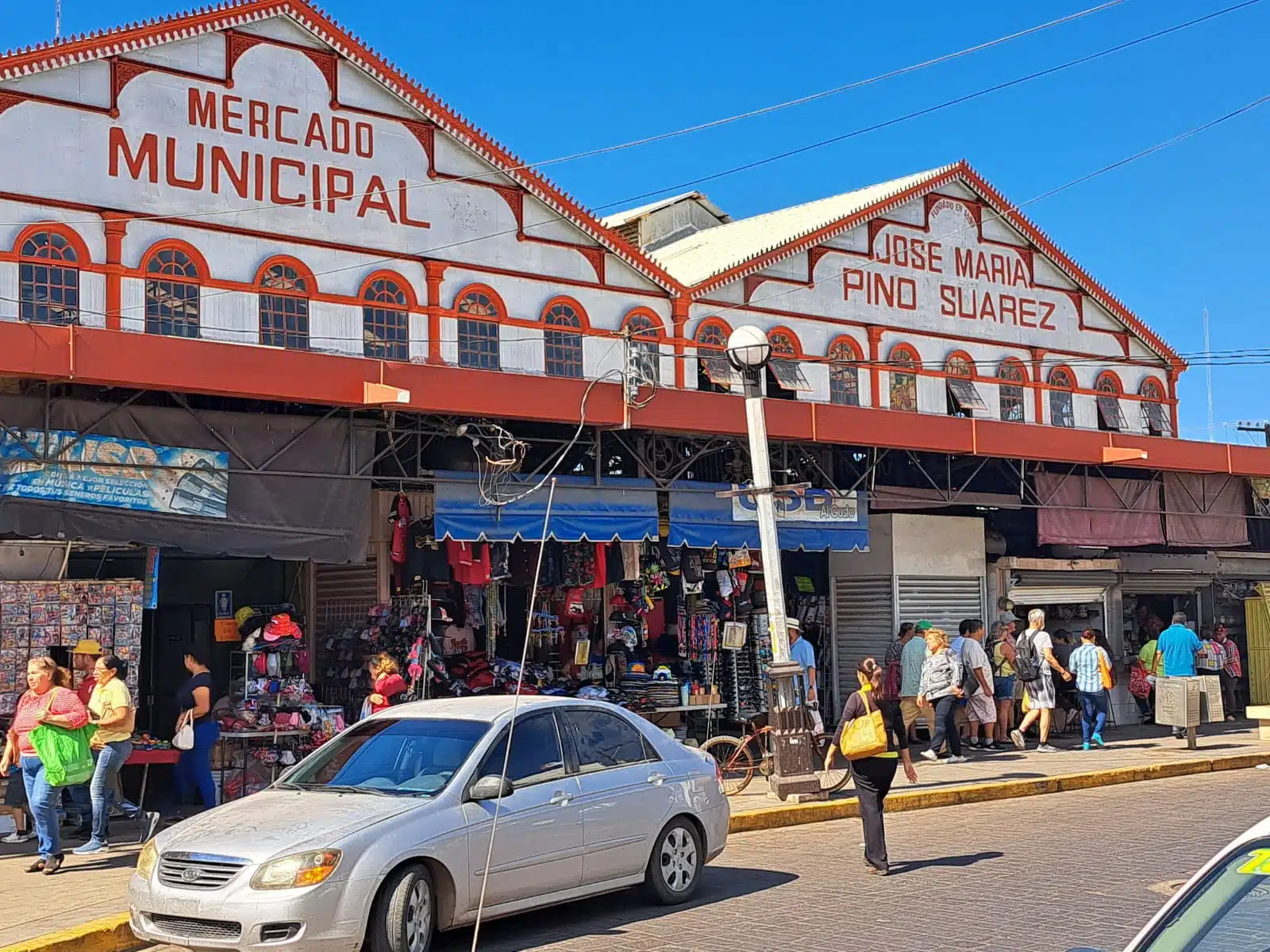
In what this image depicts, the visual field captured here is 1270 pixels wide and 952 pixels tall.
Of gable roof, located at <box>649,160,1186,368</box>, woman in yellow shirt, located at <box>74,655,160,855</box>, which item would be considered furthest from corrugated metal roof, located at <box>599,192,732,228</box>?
woman in yellow shirt, located at <box>74,655,160,855</box>

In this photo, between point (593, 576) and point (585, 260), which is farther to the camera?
point (585, 260)

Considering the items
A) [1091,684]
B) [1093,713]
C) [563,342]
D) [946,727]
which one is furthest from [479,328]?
[1093,713]

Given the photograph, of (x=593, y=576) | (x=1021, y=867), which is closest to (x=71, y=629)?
(x=593, y=576)

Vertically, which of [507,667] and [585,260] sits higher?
[585,260]

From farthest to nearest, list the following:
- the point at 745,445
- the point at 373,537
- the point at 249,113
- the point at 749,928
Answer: the point at 745,445, the point at 249,113, the point at 373,537, the point at 749,928

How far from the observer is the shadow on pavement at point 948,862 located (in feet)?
37.7

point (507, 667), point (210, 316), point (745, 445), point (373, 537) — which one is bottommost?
point (507, 667)

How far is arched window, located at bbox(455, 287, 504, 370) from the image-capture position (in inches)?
798

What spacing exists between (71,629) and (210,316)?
5136 millimetres

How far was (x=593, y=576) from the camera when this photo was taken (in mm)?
18469

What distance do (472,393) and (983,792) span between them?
7.26m

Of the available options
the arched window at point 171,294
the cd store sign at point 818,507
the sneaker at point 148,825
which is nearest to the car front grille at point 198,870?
the sneaker at point 148,825

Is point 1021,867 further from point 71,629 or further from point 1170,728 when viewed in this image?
point 1170,728

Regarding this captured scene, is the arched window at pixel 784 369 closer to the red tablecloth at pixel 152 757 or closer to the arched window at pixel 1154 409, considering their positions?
the arched window at pixel 1154 409
